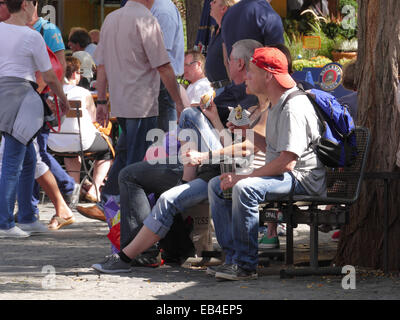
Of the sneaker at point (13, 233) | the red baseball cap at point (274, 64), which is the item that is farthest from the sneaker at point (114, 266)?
the sneaker at point (13, 233)

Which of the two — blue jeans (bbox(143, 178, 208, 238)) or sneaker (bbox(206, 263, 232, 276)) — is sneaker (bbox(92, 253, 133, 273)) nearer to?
blue jeans (bbox(143, 178, 208, 238))

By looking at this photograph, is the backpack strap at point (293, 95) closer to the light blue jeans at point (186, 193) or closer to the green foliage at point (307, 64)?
the light blue jeans at point (186, 193)

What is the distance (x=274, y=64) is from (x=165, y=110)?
2.25 metres

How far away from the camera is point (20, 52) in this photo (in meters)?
8.73

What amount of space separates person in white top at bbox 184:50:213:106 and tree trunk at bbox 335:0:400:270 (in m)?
4.87

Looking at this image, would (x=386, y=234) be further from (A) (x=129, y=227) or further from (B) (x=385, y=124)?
(A) (x=129, y=227)

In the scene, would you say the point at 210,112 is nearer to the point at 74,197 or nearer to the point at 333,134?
the point at 333,134

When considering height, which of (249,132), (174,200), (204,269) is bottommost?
(204,269)

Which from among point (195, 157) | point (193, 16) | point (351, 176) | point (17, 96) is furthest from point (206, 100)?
point (193, 16)

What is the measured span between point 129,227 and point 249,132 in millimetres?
1120

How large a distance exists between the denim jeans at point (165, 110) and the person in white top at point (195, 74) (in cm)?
300

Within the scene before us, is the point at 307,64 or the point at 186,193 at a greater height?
the point at 307,64
